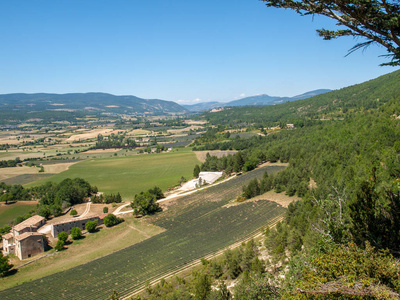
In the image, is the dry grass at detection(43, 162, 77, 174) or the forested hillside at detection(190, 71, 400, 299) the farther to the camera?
the dry grass at detection(43, 162, 77, 174)

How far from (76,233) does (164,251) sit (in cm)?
1591

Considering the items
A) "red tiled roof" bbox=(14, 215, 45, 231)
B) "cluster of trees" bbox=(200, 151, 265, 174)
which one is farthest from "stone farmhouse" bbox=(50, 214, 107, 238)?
"cluster of trees" bbox=(200, 151, 265, 174)

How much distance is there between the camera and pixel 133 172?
272ft

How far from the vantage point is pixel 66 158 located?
11000cm

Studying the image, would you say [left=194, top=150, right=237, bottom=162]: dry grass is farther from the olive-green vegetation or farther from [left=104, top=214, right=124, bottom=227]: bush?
the olive-green vegetation

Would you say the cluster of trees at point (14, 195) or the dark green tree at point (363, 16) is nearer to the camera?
the dark green tree at point (363, 16)

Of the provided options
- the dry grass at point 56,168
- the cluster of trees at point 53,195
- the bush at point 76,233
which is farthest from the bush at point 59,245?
the dry grass at point 56,168

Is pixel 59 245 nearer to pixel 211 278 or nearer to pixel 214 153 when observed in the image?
pixel 211 278

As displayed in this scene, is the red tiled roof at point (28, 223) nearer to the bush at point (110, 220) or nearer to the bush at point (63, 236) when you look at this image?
the bush at point (63, 236)

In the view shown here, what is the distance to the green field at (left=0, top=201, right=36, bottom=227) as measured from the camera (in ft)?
166

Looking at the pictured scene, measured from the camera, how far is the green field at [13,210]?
166 feet

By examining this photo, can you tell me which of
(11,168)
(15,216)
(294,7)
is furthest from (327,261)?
(11,168)

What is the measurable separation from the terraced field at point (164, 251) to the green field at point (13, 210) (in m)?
28.1

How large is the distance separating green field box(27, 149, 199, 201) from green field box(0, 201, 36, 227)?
50.4 feet
